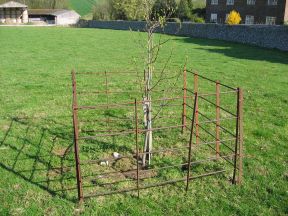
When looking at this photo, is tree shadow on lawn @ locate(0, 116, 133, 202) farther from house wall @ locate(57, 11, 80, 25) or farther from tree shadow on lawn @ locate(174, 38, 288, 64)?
Result: house wall @ locate(57, 11, 80, 25)

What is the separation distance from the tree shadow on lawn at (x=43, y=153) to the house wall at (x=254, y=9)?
43704 millimetres

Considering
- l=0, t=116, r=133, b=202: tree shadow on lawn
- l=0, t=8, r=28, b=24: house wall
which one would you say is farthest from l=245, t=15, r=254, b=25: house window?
l=0, t=8, r=28, b=24: house wall

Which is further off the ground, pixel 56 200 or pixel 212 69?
pixel 212 69

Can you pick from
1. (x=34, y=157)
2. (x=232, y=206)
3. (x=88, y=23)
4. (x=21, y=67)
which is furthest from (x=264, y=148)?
(x=88, y=23)

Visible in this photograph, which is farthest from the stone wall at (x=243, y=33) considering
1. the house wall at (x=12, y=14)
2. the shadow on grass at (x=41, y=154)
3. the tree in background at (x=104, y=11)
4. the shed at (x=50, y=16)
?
the house wall at (x=12, y=14)

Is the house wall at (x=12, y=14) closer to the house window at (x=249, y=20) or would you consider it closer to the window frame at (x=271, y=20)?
the house window at (x=249, y=20)

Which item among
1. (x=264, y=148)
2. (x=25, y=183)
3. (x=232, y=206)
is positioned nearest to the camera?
(x=232, y=206)

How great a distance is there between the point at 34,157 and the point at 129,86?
707 cm

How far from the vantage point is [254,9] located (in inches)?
1959

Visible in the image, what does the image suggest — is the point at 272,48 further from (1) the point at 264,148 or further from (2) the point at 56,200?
(2) the point at 56,200

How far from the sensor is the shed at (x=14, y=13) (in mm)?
81625

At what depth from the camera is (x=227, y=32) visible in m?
33.2

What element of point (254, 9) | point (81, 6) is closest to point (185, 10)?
point (254, 9)

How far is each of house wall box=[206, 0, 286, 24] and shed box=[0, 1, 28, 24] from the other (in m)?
47.2
